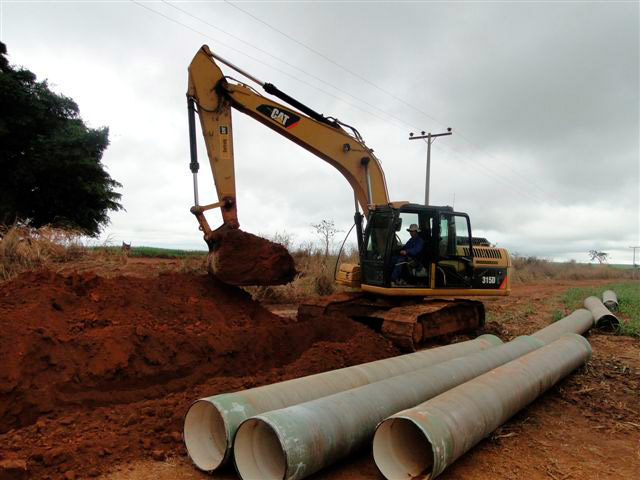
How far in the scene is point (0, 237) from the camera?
11.1 meters

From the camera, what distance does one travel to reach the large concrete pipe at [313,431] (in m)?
3.30

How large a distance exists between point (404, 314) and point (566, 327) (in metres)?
2.96

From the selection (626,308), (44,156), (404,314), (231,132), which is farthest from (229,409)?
(44,156)

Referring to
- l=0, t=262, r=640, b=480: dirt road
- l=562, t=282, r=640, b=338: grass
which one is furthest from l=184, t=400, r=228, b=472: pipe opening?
l=562, t=282, r=640, b=338: grass

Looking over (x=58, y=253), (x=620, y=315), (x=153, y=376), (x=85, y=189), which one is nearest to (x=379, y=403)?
(x=153, y=376)

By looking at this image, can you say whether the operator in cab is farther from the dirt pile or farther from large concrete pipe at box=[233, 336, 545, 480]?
large concrete pipe at box=[233, 336, 545, 480]

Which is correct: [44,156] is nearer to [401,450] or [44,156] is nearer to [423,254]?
[423,254]

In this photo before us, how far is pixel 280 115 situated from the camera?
27.2 feet

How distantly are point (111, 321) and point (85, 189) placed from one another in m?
14.0

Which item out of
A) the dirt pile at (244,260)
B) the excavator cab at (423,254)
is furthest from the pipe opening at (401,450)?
the excavator cab at (423,254)

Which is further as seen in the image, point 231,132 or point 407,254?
point 407,254

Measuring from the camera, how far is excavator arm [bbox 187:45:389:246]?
25.2 feet

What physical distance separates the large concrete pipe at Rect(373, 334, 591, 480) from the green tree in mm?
15826

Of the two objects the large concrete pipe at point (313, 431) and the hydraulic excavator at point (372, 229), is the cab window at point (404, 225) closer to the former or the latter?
the hydraulic excavator at point (372, 229)
